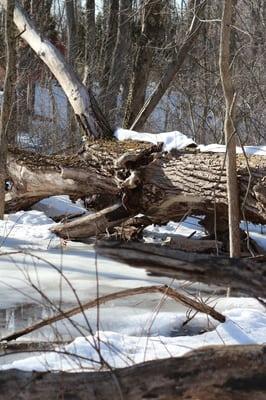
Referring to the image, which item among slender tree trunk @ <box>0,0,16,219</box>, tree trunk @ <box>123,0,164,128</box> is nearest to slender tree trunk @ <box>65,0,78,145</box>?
tree trunk @ <box>123,0,164,128</box>

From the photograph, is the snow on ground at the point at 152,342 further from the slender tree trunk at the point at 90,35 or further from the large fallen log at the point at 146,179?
the slender tree trunk at the point at 90,35

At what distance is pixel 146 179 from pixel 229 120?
196 cm

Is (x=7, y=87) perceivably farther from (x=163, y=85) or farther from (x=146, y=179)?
(x=163, y=85)

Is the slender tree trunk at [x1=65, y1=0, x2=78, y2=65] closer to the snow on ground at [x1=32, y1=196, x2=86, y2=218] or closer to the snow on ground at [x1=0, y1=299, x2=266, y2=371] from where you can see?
the snow on ground at [x1=32, y1=196, x2=86, y2=218]

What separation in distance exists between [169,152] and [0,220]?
7.70ft

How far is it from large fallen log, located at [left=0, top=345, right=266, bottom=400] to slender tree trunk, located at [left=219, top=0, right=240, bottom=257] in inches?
118

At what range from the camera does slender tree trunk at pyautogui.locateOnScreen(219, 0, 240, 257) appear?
5109 mm

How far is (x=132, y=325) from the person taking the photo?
4.52m

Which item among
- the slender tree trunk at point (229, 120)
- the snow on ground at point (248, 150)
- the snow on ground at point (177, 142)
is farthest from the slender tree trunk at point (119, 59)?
the slender tree trunk at point (229, 120)

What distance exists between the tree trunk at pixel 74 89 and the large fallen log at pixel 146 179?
88cm

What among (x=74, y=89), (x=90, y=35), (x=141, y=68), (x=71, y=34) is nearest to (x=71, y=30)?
(x=71, y=34)

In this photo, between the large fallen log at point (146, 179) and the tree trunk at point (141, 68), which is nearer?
the large fallen log at point (146, 179)

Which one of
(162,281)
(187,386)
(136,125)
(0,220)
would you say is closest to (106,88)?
(136,125)

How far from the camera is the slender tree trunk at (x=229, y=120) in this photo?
201 inches
